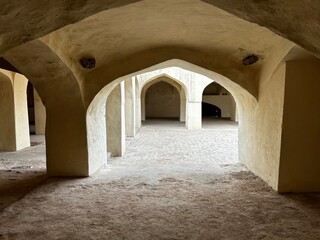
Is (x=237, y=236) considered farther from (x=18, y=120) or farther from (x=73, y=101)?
(x=18, y=120)

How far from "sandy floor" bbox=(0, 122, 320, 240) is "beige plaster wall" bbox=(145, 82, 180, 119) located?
17.2 meters

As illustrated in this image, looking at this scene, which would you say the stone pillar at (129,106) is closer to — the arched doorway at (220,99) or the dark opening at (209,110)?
the arched doorway at (220,99)

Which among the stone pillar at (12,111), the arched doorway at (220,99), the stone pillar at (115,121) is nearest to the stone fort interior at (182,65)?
the stone pillar at (115,121)

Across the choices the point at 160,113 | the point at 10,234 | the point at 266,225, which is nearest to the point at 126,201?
the point at 10,234

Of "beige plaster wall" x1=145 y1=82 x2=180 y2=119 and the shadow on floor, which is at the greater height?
"beige plaster wall" x1=145 y1=82 x2=180 y2=119

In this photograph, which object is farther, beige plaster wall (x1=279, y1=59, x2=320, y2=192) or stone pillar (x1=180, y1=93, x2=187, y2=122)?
stone pillar (x1=180, y1=93, x2=187, y2=122)

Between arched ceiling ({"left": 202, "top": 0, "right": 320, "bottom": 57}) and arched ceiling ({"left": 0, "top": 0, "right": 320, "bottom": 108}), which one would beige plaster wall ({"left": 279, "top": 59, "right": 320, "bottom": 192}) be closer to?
arched ceiling ({"left": 0, "top": 0, "right": 320, "bottom": 108})

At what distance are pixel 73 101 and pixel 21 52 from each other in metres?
1.24

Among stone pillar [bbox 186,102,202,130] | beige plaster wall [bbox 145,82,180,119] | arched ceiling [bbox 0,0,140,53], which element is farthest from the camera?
beige plaster wall [bbox 145,82,180,119]

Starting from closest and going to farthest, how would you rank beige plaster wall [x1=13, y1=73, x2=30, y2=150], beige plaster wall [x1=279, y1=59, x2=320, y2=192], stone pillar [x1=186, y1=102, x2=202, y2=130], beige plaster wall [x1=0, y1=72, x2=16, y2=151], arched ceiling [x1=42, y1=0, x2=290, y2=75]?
arched ceiling [x1=42, y1=0, x2=290, y2=75]
beige plaster wall [x1=279, y1=59, x2=320, y2=192]
beige plaster wall [x1=0, y1=72, x2=16, y2=151]
beige plaster wall [x1=13, y1=73, x2=30, y2=150]
stone pillar [x1=186, y1=102, x2=202, y2=130]

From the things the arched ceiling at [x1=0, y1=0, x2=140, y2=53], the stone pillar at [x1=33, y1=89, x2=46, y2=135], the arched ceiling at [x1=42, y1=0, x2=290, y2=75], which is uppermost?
the arched ceiling at [x1=42, y1=0, x2=290, y2=75]

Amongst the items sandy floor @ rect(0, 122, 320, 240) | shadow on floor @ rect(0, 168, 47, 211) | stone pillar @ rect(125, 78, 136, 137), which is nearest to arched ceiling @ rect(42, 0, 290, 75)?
sandy floor @ rect(0, 122, 320, 240)

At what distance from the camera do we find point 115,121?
296 inches

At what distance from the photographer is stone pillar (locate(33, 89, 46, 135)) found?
40.4ft
